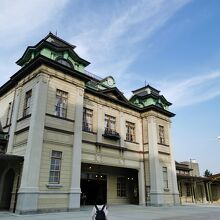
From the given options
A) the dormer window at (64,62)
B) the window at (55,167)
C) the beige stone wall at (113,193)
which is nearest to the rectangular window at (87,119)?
the dormer window at (64,62)

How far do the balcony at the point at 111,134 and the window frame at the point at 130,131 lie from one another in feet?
6.89

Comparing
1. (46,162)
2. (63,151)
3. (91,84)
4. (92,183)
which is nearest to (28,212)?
(46,162)

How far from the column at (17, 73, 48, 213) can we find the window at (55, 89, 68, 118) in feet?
3.67

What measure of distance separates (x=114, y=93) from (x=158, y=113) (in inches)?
213

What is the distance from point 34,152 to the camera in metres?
13.9

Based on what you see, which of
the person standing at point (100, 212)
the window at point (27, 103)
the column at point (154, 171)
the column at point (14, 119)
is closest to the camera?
the person standing at point (100, 212)

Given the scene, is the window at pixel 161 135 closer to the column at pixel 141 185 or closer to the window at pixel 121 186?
the column at pixel 141 185

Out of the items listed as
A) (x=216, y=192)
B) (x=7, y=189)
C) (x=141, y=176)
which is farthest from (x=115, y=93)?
(x=216, y=192)

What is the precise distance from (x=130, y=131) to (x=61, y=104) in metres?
8.56

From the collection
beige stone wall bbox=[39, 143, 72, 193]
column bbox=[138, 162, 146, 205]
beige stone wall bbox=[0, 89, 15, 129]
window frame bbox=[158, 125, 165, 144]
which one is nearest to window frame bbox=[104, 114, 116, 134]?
column bbox=[138, 162, 146, 205]

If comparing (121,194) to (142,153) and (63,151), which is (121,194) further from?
(63,151)

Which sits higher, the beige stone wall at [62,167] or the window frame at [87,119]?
the window frame at [87,119]

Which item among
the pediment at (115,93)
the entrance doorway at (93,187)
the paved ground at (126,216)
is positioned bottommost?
the paved ground at (126,216)

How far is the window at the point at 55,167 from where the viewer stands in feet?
48.2
